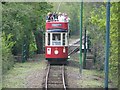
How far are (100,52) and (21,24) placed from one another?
8118 millimetres

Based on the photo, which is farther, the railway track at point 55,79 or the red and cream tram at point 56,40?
the red and cream tram at point 56,40

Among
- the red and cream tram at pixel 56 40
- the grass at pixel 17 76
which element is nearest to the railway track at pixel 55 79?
the grass at pixel 17 76

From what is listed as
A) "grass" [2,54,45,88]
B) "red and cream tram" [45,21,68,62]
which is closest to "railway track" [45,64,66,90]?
"grass" [2,54,45,88]

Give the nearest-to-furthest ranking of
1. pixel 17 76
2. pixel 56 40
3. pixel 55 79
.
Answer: pixel 55 79 < pixel 17 76 < pixel 56 40

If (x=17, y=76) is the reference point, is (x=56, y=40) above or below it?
above

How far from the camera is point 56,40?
104 ft

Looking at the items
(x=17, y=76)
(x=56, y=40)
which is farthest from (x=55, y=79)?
(x=56, y=40)

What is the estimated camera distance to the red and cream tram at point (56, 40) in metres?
31.2

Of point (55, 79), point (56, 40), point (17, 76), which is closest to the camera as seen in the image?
point (55, 79)

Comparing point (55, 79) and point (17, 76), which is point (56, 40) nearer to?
point (17, 76)

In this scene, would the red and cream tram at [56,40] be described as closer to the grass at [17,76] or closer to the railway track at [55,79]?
the grass at [17,76]

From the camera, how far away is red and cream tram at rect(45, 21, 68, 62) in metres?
31.2

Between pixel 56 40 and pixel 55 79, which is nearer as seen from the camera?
pixel 55 79

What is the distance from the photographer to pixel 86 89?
20.7m
